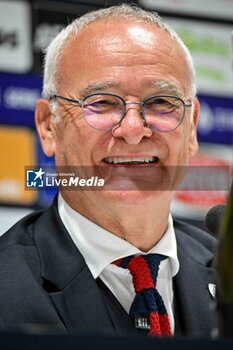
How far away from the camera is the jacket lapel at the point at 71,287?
1543 millimetres

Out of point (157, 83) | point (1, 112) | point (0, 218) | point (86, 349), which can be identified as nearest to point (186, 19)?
point (1, 112)

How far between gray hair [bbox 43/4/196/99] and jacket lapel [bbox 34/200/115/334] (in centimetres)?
38

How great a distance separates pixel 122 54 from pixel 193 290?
52 centimetres

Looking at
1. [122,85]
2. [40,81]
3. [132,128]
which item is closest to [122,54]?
[122,85]

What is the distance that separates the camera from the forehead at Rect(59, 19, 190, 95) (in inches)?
67.3

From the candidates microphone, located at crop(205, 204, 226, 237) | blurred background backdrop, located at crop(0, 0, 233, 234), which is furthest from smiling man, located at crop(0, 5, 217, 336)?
blurred background backdrop, located at crop(0, 0, 233, 234)

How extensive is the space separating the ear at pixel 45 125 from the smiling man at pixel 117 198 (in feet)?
0.06

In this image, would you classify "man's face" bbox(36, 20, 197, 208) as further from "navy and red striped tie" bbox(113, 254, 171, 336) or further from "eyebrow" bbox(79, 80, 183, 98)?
"navy and red striped tie" bbox(113, 254, 171, 336)

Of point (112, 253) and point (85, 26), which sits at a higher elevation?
point (85, 26)

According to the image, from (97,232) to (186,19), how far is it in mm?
2283

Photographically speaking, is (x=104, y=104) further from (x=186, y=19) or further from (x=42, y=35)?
(x=186, y=19)

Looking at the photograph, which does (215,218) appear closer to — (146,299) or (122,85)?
(146,299)

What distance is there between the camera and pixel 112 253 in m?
1.65

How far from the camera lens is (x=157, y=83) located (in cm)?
171
